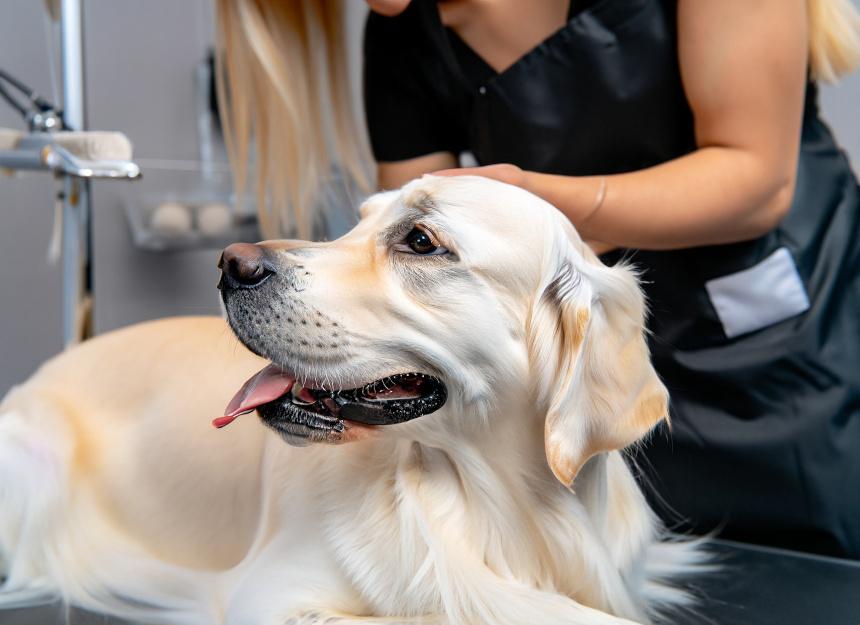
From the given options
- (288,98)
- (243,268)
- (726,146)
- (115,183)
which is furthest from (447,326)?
(115,183)

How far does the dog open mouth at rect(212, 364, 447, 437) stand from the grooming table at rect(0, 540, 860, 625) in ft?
1.17

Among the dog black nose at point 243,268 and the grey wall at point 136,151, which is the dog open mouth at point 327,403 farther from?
the grey wall at point 136,151

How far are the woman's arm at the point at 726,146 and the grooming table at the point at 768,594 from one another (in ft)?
1.46

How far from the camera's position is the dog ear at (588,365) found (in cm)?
82

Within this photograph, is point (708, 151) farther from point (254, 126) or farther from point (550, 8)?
point (254, 126)

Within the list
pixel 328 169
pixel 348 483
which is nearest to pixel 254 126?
pixel 328 169

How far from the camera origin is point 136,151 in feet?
7.99

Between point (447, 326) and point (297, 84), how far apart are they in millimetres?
694

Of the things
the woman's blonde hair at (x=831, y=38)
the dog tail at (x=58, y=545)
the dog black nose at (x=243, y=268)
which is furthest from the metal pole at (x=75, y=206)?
the woman's blonde hair at (x=831, y=38)

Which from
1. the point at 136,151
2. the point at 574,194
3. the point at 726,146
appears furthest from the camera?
the point at 136,151

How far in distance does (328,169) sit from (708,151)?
67 cm

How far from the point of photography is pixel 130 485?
46.4 inches

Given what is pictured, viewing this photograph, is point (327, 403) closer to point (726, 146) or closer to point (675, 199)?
point (675, 199)

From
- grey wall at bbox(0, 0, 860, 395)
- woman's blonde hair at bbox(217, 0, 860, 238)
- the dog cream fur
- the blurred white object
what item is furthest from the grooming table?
the blurred white object
